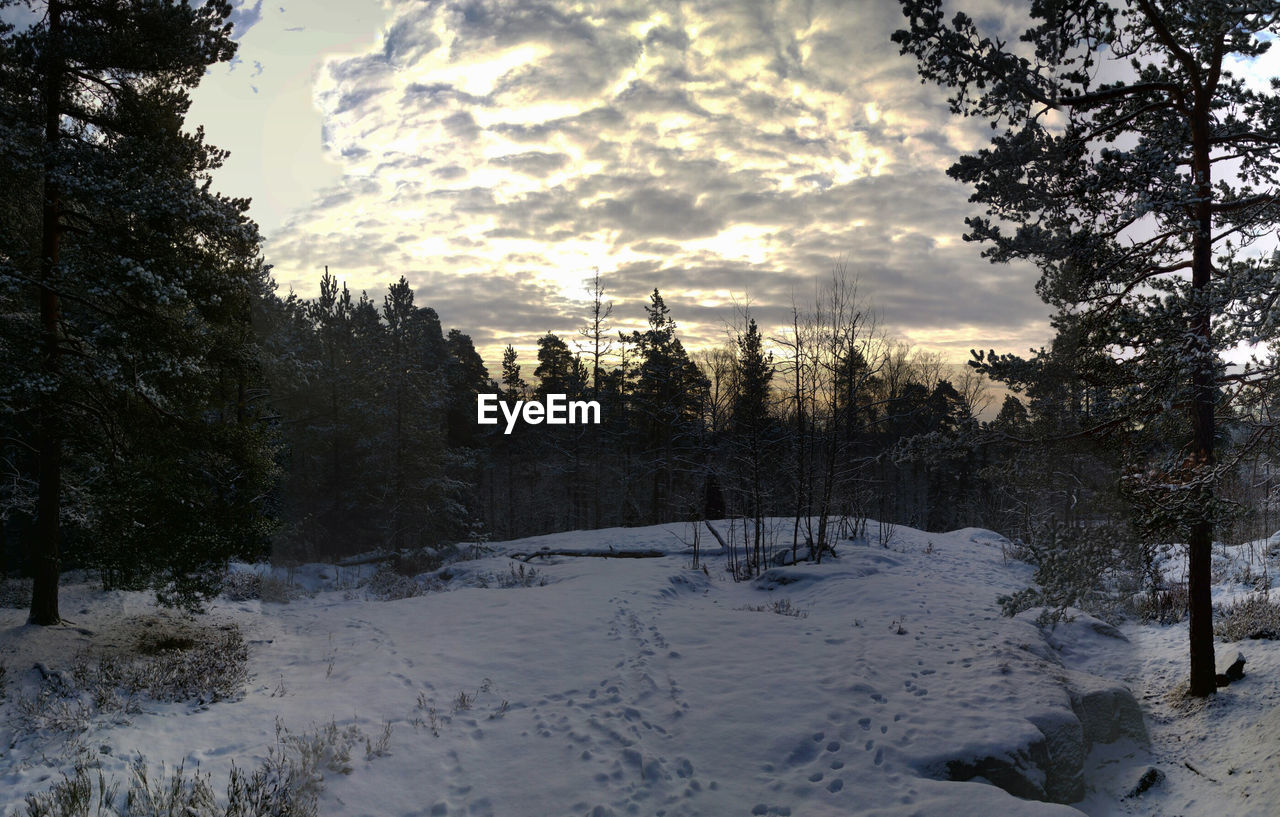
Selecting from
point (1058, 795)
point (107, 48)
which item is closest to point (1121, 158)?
point (1058, 795)

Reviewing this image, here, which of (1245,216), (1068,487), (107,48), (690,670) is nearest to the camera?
(1245,216)

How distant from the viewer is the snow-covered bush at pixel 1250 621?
29.1 feet

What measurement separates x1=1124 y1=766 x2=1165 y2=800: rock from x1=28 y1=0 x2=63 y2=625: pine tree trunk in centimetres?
1449

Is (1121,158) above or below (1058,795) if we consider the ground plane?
above

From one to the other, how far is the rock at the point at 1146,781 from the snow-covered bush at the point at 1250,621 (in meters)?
3.79

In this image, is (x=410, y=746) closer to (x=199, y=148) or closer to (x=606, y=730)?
(x=606, y=730)

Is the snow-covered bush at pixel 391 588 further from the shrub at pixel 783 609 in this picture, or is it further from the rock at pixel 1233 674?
the rock at pixel 1233 674

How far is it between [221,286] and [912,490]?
51.3 m

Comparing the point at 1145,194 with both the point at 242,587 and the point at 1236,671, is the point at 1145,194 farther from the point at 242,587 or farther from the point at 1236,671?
the point at 242,587

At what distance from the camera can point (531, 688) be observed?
813 cm

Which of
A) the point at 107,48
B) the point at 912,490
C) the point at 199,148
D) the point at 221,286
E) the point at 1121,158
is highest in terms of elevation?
the point at 107,48

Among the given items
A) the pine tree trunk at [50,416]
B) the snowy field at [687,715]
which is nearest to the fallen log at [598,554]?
the snowy field at [687,715]

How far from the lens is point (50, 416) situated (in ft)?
29.6

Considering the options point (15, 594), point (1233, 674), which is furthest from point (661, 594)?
point (15, 594)
